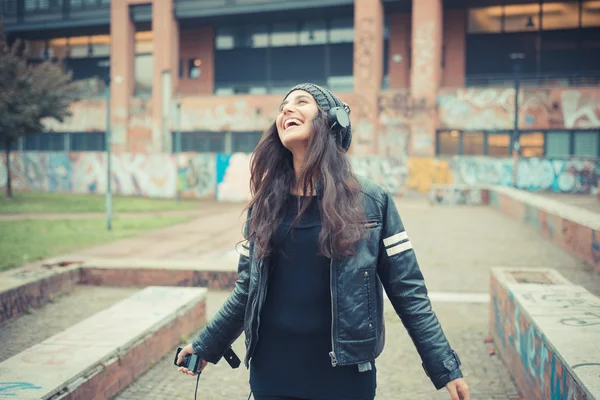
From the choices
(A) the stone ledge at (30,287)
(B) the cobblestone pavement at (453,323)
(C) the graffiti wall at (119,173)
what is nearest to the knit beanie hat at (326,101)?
(B) the cobblestone pavement at (453,323)

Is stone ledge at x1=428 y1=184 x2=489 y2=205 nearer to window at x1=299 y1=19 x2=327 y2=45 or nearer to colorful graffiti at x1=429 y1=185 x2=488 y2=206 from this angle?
colorful graffiti at x1=429 y1=185 x2=488 y2=206

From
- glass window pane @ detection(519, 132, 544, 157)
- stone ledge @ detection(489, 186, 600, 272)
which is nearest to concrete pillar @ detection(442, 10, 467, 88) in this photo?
glass window pane @ detection(519, 132, 544, 157)

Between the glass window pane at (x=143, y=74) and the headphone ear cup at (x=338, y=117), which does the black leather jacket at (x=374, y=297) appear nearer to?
the headphone ear cup at (x=338, y=117)

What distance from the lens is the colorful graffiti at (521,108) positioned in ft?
87.3

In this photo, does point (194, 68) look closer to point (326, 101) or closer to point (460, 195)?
point (460, 195)

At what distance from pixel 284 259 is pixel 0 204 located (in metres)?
22.7

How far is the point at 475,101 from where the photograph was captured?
2783cm

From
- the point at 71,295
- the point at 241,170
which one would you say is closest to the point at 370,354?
the point at 71,295

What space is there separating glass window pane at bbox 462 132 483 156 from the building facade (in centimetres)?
5

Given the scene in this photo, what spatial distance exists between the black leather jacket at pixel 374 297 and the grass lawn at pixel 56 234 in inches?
320

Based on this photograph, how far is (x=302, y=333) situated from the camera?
2184 mm

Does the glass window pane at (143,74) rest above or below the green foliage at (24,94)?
above

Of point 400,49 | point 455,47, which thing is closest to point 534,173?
point 455,47

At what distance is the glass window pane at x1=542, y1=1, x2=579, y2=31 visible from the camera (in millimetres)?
29062
